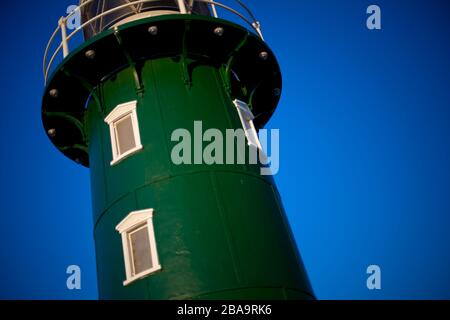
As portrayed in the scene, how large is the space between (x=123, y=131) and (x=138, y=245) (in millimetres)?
3403

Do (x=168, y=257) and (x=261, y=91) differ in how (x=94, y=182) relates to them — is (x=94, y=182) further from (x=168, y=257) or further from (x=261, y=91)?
(x=261, y=91)

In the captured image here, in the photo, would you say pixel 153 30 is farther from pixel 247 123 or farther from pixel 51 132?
pixel 51 132

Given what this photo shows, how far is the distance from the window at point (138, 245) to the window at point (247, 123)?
12.0ft

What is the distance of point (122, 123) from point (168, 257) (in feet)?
14.4

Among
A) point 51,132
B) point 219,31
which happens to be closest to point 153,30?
point 219,31

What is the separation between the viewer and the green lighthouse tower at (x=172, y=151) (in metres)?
10.6

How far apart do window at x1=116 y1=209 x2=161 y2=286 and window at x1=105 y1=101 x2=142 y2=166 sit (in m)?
1.92

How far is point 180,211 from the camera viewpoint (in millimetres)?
11219

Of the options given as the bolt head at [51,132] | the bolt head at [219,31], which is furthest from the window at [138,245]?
the bolt head at [219,31]

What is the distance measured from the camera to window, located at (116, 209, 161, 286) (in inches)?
427

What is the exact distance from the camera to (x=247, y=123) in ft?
46.2

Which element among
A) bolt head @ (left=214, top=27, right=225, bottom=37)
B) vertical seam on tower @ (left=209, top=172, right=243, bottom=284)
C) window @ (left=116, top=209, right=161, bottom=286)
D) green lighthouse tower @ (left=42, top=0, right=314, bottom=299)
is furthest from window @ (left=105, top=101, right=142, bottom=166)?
bolt head @ (left=214, top=27, right=225, bottom=37)

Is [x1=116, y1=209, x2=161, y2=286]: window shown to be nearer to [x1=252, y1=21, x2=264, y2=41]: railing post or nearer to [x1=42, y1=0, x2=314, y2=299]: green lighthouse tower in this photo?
[x1=42, y1=0, x2=314, y2=299]: green lighthouse tower
